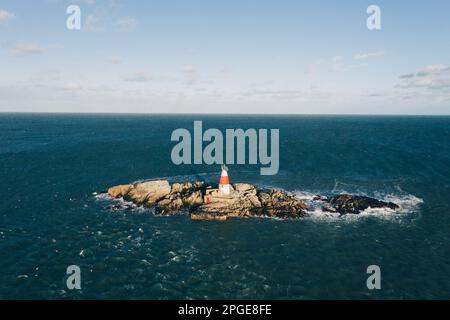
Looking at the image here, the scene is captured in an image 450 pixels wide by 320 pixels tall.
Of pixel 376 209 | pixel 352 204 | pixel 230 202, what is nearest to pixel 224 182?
pixel 230 202

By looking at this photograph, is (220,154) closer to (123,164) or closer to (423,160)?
(123,164)

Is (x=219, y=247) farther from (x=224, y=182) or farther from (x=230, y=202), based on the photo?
(x=224, y=182)

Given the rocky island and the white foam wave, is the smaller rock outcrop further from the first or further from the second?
the white foam wave

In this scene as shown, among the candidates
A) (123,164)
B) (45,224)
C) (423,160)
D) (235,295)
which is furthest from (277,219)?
(423,160)

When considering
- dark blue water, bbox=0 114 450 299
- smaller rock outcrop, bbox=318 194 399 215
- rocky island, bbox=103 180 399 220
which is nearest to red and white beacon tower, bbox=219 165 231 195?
rocky island, bbox=103 180 399 220

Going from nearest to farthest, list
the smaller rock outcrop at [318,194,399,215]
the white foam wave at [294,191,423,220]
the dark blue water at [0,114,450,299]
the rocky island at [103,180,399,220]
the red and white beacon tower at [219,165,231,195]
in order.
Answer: the dark blue water at [0,114,450,299] < the white foam wave at [294,191,423,220] < the rocky island at [103,180,399,220] < the smaller rock outcrop at [318,194,399,215] < the red and white beacon tower at [219,165,231,195]

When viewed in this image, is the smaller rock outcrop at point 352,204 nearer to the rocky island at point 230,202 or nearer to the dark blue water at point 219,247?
the rocky island at point 230,202

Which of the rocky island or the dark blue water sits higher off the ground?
the rocky island

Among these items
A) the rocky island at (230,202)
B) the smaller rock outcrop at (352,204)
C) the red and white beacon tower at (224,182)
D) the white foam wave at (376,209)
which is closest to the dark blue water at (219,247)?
the white foam wave at (376,209)

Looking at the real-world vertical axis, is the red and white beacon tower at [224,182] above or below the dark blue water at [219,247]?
above
